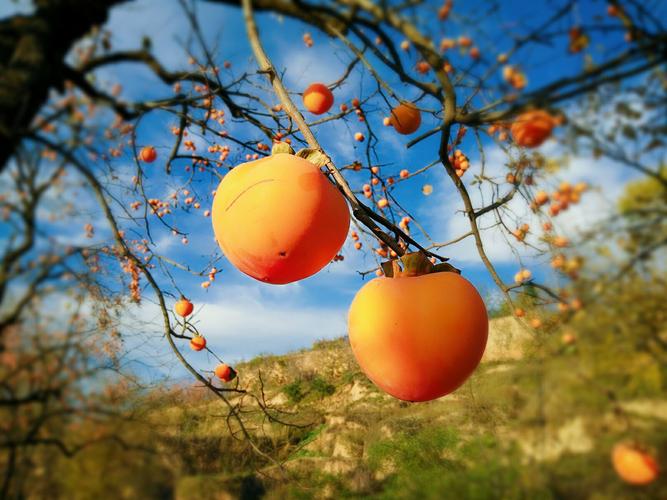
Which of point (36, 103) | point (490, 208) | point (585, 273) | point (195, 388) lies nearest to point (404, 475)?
point (195, 388)

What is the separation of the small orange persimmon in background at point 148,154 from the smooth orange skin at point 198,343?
0.45 meters

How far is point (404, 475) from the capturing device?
1346 mm

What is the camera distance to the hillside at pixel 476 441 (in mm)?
269

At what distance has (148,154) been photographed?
33.4 inches

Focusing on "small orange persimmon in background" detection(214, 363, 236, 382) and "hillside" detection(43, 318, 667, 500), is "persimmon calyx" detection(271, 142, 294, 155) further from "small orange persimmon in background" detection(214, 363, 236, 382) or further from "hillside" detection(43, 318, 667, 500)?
"small orange persimmon in background" detection(214, 363, 236, 382)

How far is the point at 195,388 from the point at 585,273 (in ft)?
2.62

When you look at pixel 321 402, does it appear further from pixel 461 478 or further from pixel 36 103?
pixel 36 103

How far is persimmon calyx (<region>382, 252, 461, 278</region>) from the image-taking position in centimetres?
63

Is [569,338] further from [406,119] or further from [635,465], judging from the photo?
[406,119]

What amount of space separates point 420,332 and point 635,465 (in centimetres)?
28

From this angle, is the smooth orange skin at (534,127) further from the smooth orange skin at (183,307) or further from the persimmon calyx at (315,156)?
the smooth orange skin at (183,307)

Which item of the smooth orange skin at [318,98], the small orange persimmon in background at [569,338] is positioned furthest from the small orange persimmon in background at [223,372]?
the small orange persimmon in background at [569,338]

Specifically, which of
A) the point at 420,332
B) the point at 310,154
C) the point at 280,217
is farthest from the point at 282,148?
the point at 420,332

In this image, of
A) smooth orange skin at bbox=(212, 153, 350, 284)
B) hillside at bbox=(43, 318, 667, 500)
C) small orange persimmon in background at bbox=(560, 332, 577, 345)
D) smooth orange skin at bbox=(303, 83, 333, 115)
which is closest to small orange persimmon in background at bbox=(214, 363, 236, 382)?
hillside at bbox=(43, 318, 667, 500)
